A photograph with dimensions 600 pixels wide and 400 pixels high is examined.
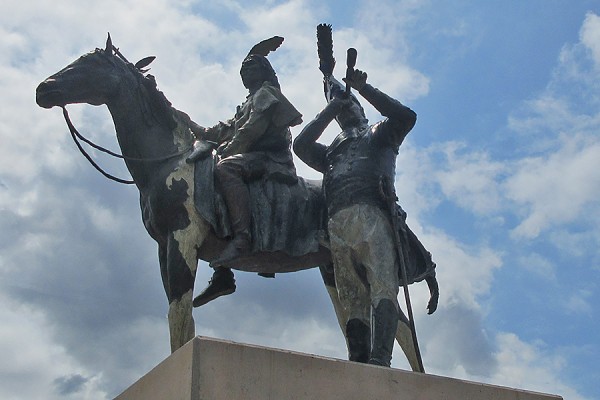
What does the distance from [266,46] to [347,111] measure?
5.00ft

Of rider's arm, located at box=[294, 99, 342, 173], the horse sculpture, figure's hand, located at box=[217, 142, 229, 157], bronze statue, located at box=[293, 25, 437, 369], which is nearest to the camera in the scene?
bronze statue, located at box=[293, 25, 437, 369]

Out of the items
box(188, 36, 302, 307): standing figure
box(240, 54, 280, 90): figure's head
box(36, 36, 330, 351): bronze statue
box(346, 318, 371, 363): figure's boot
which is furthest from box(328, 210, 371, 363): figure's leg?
box(240, 54, 280, 90): figure's head

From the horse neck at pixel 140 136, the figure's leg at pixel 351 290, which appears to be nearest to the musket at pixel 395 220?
the figure's leg at pixel 351 290

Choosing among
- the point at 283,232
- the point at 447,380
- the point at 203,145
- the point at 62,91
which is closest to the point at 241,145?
the point at 203,145

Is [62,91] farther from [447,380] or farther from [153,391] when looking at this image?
[447,380]

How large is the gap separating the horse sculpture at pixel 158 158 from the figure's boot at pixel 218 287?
170 millimetres

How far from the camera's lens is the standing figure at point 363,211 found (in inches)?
321

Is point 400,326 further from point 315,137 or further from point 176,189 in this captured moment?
point 176,189

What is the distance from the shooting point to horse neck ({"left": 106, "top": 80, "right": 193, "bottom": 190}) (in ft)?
30.9

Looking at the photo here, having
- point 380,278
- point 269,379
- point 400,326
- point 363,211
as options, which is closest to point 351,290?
point 380,278

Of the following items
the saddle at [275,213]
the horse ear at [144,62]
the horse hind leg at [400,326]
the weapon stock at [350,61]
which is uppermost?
the horse ear at [144,62]

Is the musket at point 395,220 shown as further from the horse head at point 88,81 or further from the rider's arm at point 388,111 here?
the horse head at point 88,81

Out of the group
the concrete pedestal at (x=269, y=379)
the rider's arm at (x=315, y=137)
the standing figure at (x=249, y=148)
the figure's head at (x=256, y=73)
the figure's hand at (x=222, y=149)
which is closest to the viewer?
the concrete pedestal at (x=269, y=379)

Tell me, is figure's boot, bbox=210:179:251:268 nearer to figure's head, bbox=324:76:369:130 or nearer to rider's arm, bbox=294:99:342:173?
rider's arm, bbox=294:99:342:173
